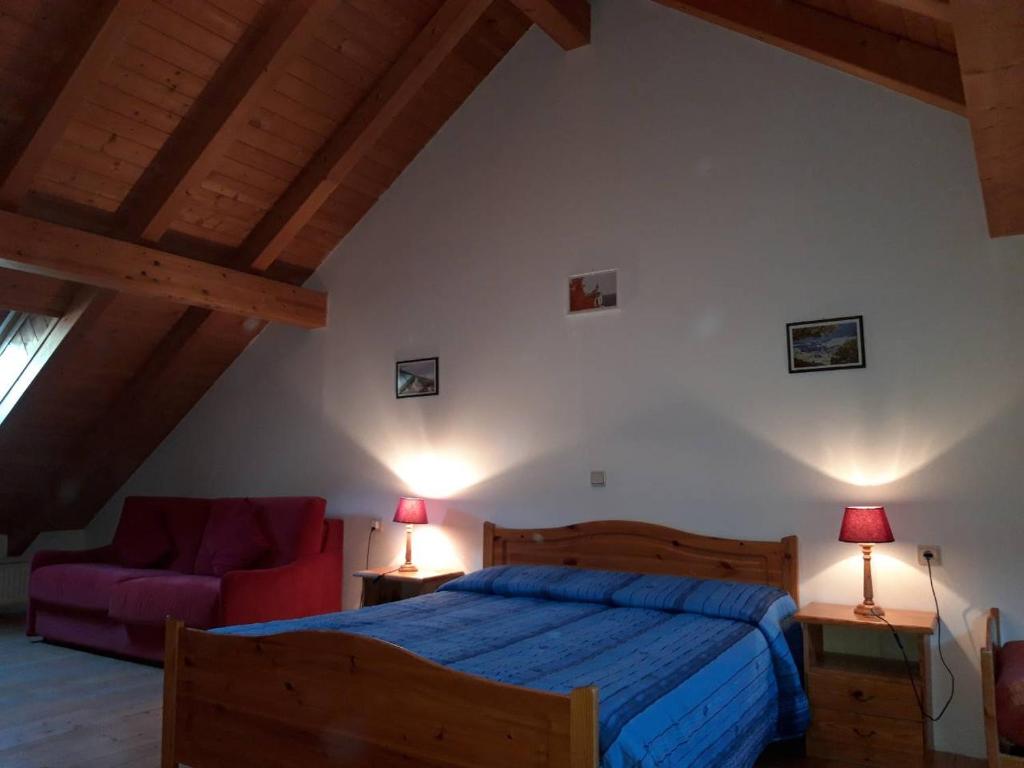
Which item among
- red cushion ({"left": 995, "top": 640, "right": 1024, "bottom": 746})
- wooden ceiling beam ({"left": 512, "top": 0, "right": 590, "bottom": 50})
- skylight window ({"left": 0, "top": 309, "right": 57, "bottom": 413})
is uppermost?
wooden ceiling beam ({"left": 512, "top": 0, "right": 590, "bottom": 50})

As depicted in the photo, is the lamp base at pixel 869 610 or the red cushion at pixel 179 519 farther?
the red cushion at pixel 179 519

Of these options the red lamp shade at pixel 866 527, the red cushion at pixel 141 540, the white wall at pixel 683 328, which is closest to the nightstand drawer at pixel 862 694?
the white wall at pixel 683 328

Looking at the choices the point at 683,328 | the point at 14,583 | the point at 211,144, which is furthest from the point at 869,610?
the point at 14,583

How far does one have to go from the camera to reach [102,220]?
4520mm


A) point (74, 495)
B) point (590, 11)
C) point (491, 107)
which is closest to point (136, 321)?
point (74, 495)

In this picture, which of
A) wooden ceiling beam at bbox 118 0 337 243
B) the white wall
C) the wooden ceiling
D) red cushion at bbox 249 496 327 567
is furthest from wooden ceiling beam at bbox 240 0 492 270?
red cushion at bbox 249 496 327 567

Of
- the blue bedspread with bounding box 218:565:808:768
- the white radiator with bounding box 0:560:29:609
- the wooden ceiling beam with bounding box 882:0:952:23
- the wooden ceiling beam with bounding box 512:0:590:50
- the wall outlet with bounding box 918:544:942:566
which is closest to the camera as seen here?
the wooden ceiling beam with bounding box 882:0:952:23

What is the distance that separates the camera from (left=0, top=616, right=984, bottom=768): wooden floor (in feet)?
10.3

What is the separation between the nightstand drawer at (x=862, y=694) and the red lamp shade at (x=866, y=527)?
526 millimetres

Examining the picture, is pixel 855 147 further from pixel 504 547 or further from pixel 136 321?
pixel 136 321

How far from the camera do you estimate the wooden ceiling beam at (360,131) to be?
13.9 ft

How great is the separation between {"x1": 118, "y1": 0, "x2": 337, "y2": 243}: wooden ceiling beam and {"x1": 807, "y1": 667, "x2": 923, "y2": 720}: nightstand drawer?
3.62m

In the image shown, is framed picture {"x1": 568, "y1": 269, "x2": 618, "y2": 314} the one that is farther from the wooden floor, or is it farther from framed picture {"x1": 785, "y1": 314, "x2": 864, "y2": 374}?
the wooden floor

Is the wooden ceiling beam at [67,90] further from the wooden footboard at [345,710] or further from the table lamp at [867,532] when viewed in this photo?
the table lamp at [867,532]
